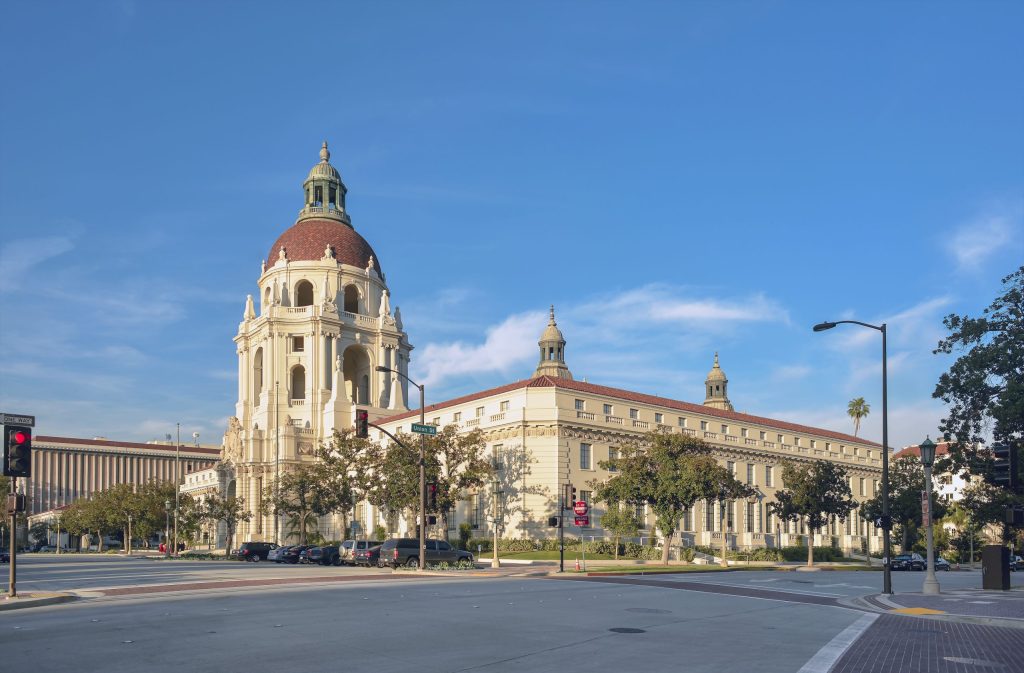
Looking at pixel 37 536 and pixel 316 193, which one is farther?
pixel 37 536

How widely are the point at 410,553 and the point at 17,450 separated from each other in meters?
27.8

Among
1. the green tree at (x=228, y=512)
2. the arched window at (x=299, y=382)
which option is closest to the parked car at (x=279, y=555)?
the green tree at (x=228, y=512)

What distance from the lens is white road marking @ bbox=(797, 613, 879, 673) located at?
1388cm

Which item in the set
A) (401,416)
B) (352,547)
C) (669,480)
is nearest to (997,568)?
(669,480)

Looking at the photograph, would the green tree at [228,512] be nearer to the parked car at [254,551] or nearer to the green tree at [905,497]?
the parked car at [254,551]

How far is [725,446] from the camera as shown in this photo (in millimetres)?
87125

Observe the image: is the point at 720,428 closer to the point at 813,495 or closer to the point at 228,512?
the point at 813,495

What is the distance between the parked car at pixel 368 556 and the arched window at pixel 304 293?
60645mm

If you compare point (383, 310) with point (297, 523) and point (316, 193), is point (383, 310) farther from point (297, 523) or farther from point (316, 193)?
point (297, 523)

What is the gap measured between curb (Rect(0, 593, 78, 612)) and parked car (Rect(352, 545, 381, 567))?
27111mm

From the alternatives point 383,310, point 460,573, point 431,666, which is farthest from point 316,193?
point 431,666

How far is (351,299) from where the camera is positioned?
11325 cm

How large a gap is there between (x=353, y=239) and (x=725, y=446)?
53.2m

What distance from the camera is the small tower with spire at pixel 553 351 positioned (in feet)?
389
